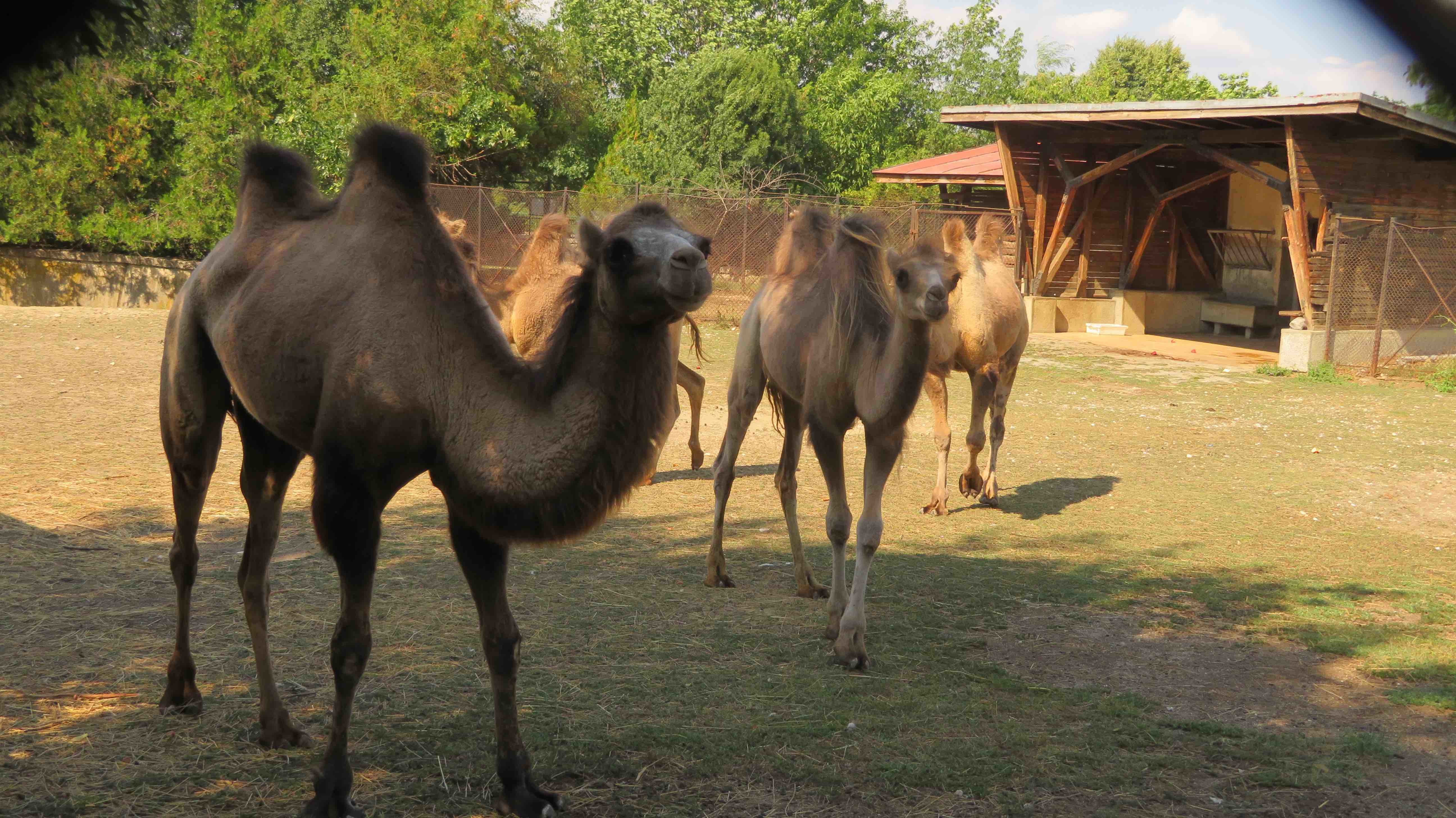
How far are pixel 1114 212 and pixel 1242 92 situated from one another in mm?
37234

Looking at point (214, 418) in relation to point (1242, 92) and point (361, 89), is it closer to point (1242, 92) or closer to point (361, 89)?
point (361, 89)

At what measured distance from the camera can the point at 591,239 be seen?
325 centimetres

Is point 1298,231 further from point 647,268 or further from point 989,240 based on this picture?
point 647,268

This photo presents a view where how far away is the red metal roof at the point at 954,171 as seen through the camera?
25594 mm

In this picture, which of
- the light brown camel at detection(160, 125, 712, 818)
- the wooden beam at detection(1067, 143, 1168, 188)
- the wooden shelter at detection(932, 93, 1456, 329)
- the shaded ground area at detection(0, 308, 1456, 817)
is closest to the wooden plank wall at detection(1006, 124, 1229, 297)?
the wooden shelter at detection(932, 93, 1456, 329)

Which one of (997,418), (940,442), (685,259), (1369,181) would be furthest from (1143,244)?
(685,259)

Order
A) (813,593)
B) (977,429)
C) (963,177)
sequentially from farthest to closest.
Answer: (963,177) → (977,429) → (813,593)

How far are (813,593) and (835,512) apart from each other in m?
0.86

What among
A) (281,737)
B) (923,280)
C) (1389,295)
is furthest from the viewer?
(1389,295)

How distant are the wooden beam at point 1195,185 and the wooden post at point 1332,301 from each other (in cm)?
447

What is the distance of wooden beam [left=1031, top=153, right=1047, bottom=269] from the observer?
70.9 feet

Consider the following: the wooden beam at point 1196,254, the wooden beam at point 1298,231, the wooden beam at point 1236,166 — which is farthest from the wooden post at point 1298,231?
the wooden beam at point 1196,254

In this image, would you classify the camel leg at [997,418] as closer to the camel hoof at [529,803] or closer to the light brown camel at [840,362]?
the light brown camel at [840,362]

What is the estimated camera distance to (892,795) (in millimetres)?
3898
